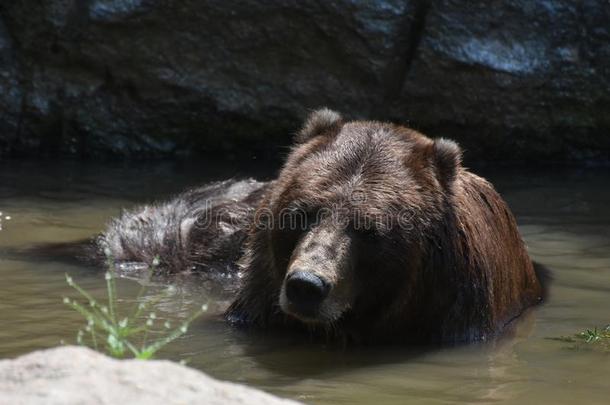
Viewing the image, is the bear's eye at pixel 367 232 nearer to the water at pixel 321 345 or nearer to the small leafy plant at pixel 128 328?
the water at pixel 321 345

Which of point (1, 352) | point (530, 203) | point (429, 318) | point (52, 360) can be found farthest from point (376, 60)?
point (52, 360)

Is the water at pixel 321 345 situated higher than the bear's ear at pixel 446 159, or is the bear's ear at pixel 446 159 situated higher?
the bear's ear at pixel 446 159

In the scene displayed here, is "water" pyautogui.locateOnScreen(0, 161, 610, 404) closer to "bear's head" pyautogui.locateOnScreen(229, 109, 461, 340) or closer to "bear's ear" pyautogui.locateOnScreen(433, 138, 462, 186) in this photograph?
"bear's head" pyautogui.locateOnScreen(229, 109, 461, 340)

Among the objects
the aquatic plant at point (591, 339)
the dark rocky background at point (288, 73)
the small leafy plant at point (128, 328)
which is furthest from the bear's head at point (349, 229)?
the dark rocky background at point (288, 73)

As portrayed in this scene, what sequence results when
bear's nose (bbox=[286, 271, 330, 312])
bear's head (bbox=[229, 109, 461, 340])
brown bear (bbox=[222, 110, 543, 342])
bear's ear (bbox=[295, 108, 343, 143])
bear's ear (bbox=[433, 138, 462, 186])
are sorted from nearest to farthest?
bear's nose (bbox=[286, 271, 330, 312]), bear's head (bbox=[229, 109, 461, 340]), brown bear (bbox=[222, 110, 543, 342]), bear's ear (bbox=[433, 138, 462, 186]), bear's ear (bbox=[295, 108, 343, 143])

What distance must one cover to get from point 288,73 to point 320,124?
4.09 m

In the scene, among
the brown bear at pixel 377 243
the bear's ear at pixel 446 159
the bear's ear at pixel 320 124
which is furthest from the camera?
the bear's ear at pixel 320 124

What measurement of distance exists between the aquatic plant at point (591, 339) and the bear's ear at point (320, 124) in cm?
172

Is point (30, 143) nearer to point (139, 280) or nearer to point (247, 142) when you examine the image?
point (247, 142)

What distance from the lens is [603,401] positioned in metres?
5.01

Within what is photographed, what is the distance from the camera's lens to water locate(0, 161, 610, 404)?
5.36m

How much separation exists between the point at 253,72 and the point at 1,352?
18.9 feet

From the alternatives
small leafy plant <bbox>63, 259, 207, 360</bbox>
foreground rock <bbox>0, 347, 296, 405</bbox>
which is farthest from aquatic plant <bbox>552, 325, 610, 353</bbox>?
foreground rock <bbox>0, 347, 296, 405</bbox>

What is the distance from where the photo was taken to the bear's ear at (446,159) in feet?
21.7
